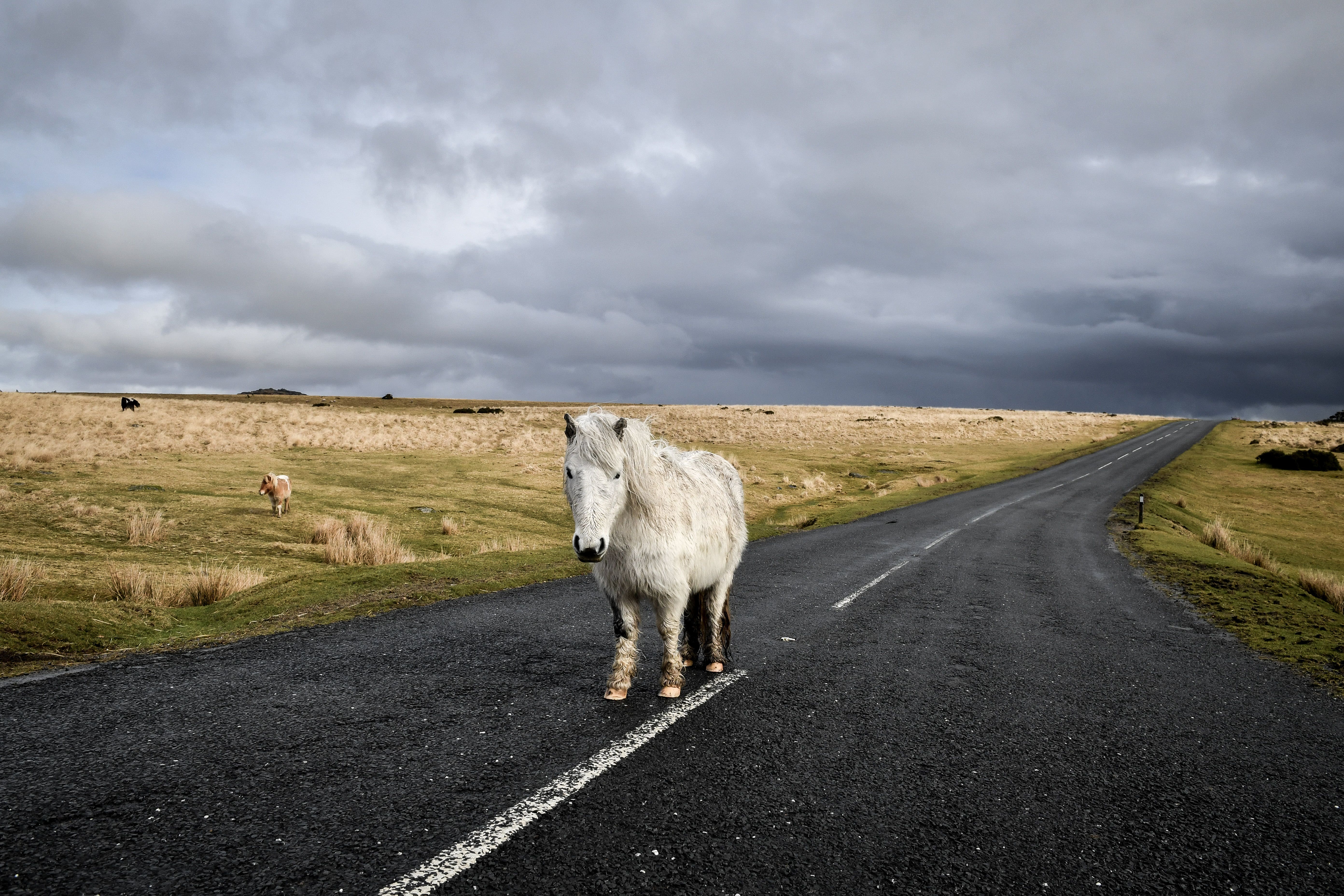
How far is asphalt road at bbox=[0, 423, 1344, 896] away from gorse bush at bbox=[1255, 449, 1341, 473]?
135ft

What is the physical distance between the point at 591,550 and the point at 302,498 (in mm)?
19608

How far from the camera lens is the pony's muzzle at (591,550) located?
4270 millimetres

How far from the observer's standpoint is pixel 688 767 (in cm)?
442

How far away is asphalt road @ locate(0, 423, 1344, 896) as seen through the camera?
3383 mm

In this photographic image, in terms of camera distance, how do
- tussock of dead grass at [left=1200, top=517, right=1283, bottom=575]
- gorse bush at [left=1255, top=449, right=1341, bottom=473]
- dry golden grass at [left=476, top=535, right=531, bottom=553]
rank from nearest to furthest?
dry golden grass at [left=476, top=535, right=531, bottom=553] < tussock of dead grass at [left=1200, top=517, right=1283, bottom=575] < gorse bush at [left=1255, top=449, right=1341, bottom=473]

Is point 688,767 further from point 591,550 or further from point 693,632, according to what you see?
point 693,632

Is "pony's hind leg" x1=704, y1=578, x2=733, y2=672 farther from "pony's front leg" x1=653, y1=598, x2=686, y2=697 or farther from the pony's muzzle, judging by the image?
the pony's muzzle

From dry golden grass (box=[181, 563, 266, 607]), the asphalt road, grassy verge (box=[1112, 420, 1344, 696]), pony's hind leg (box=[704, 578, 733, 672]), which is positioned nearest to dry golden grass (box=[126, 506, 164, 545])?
dry golden grass (box=[181, 563, 266, 607])

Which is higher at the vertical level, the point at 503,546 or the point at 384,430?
the point at 384,430

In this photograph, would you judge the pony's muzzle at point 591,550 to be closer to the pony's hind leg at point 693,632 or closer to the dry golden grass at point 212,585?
the pony's hind leg at point 693,632

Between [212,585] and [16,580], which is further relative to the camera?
[212,585]

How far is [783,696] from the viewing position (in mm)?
5848

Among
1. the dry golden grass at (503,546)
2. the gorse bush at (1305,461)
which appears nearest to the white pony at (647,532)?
the dry golden grass at (503,546)

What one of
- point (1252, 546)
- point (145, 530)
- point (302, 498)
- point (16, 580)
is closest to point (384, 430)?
point (302, 498)
